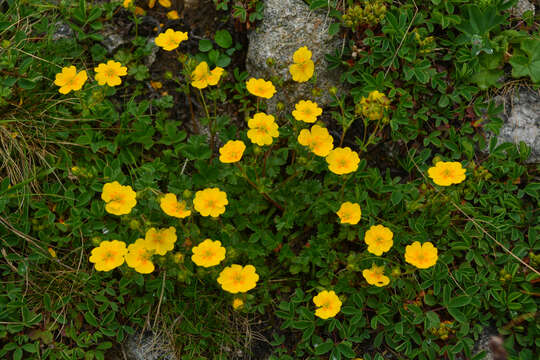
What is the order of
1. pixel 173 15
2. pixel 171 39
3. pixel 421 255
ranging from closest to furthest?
pixel 421 255 → pixel 171 39 → pixel 173 15

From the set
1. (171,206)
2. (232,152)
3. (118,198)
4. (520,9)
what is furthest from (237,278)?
(520,9)

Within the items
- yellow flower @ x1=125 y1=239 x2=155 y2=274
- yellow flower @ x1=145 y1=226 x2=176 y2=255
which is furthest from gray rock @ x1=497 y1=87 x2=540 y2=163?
yellow flower @ x1=125 y1=239 x2=155 y2=274

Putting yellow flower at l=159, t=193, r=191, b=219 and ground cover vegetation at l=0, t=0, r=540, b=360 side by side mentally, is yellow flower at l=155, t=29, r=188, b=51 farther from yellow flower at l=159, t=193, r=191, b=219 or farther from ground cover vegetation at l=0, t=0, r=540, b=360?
yellow flower at l=159, t=193, r=191, b=219

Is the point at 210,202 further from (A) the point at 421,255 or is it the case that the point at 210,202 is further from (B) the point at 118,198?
(A) the point at 421,255

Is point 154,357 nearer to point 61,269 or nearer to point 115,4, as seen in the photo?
point 61,269

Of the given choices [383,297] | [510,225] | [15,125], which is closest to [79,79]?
[15,125]

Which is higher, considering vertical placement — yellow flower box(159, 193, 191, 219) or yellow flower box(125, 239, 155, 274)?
yellow flower box(159, 193, 191, 219)

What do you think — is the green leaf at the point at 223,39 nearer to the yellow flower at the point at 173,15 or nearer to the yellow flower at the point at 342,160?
the yellow flower at the point at 173,15
